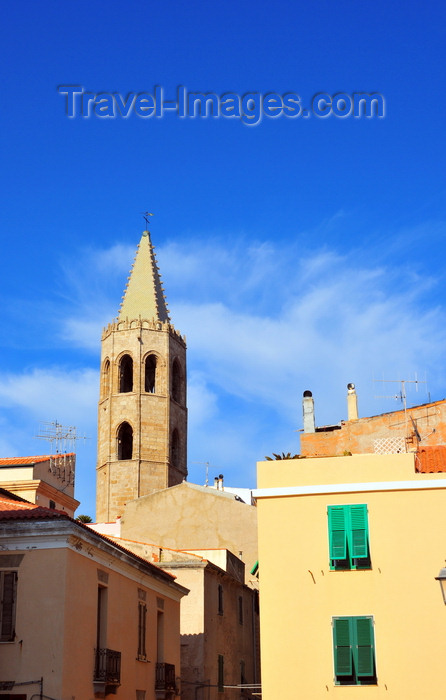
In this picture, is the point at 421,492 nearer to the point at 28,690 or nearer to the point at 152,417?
the point at 28,690

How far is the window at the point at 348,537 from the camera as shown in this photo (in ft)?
66.6

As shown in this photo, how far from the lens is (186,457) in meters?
74.5

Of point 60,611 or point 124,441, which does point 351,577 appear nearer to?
point 60,611

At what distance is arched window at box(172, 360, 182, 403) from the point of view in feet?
247

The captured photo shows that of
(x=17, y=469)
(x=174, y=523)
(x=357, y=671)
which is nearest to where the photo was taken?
(x=357, y=671)

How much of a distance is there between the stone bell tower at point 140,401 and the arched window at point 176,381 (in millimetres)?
77

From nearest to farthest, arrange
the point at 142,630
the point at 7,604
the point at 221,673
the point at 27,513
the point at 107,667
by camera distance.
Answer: the point at 7,604, the point at 27,513, the point at 107,667, the point at 142,630, the point at 221,673

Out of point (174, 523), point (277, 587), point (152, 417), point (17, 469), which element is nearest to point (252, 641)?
Answer: point (174, 523)

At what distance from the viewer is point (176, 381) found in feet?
249

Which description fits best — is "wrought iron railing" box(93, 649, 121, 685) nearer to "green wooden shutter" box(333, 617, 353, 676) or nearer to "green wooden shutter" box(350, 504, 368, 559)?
"green wooden shutter" box(333, 617, 353, 676)

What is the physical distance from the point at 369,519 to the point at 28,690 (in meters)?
7.70

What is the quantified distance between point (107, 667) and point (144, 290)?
5611cm

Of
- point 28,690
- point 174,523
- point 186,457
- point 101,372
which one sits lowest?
point 28,690

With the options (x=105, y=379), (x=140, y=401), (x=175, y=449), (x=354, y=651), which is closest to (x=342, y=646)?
(x=354, y=651)
